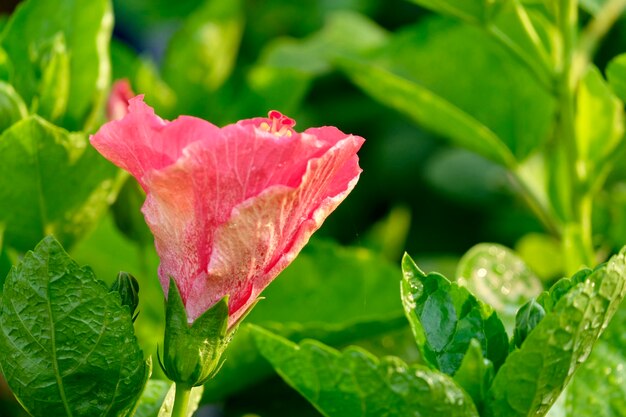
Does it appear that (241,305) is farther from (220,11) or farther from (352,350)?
(220,11)

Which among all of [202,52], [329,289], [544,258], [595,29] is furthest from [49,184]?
[595,29]

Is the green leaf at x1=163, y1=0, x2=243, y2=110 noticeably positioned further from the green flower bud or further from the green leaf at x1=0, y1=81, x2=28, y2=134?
the green flower bud

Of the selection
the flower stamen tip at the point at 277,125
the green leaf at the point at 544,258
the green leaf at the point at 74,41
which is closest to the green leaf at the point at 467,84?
the green leaf at the point at 544,258

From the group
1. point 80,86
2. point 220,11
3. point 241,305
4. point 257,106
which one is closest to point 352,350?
point 241,305

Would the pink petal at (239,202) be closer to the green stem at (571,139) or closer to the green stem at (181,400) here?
the green stem at (181,400)

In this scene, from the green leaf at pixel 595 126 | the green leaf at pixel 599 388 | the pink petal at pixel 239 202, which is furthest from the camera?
the green leaf at pixel 595 126

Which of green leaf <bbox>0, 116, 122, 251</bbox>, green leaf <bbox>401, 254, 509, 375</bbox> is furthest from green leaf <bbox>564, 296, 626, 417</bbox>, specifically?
green leaf <bbox>0, 116, 122, 251</bbox>

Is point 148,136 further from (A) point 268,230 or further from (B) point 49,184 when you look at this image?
(B) point 49,184
